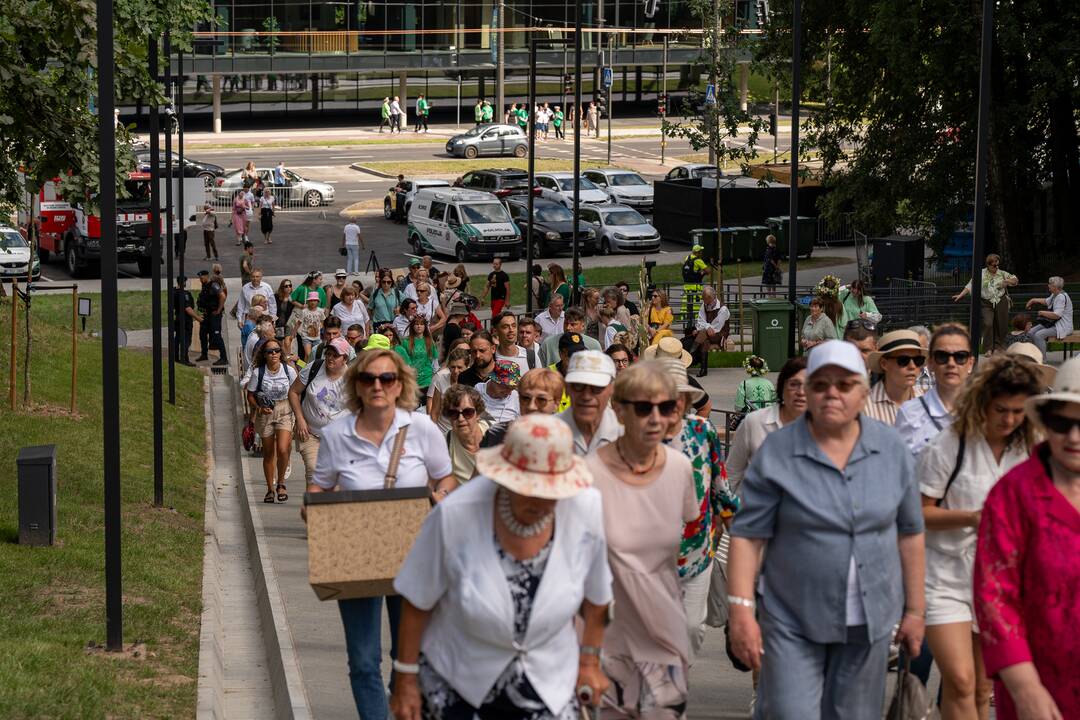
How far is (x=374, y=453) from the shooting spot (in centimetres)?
739

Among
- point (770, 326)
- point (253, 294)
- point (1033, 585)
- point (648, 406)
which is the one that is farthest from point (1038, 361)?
point (253, 294)

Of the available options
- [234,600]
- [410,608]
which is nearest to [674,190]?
[234,600]

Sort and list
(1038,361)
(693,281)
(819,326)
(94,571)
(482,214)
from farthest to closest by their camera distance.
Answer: (482,214)
(693,281)
(819,326)
(94,571)
(1038,361)

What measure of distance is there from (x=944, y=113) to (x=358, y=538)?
99.3ft

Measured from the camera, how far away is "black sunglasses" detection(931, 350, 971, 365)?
737 cm

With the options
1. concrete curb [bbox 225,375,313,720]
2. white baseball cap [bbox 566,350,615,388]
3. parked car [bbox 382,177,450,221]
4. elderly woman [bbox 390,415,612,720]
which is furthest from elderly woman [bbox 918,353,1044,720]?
parked car [bbox 382,177,450,221]

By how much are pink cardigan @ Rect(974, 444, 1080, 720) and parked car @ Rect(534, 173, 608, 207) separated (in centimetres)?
4255

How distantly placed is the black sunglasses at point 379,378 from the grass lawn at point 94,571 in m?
2.30

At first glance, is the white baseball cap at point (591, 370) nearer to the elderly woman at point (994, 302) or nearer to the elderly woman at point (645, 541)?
the elderly woman at point (645, 541)

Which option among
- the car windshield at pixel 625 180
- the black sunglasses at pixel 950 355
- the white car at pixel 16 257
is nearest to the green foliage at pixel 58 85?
the black sunglasses at pixel 950 355

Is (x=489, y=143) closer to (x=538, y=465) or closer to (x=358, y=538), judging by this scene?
(x=358, y=538)

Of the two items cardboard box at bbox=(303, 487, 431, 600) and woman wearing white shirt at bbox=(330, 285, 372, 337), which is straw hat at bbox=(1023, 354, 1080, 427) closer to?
cardboard box at bbox=(303, 487, 431, 600)

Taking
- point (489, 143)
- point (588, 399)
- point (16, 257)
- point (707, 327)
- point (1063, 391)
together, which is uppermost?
point (489, 143)

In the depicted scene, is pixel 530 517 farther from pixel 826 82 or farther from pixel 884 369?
pixel 826 82
